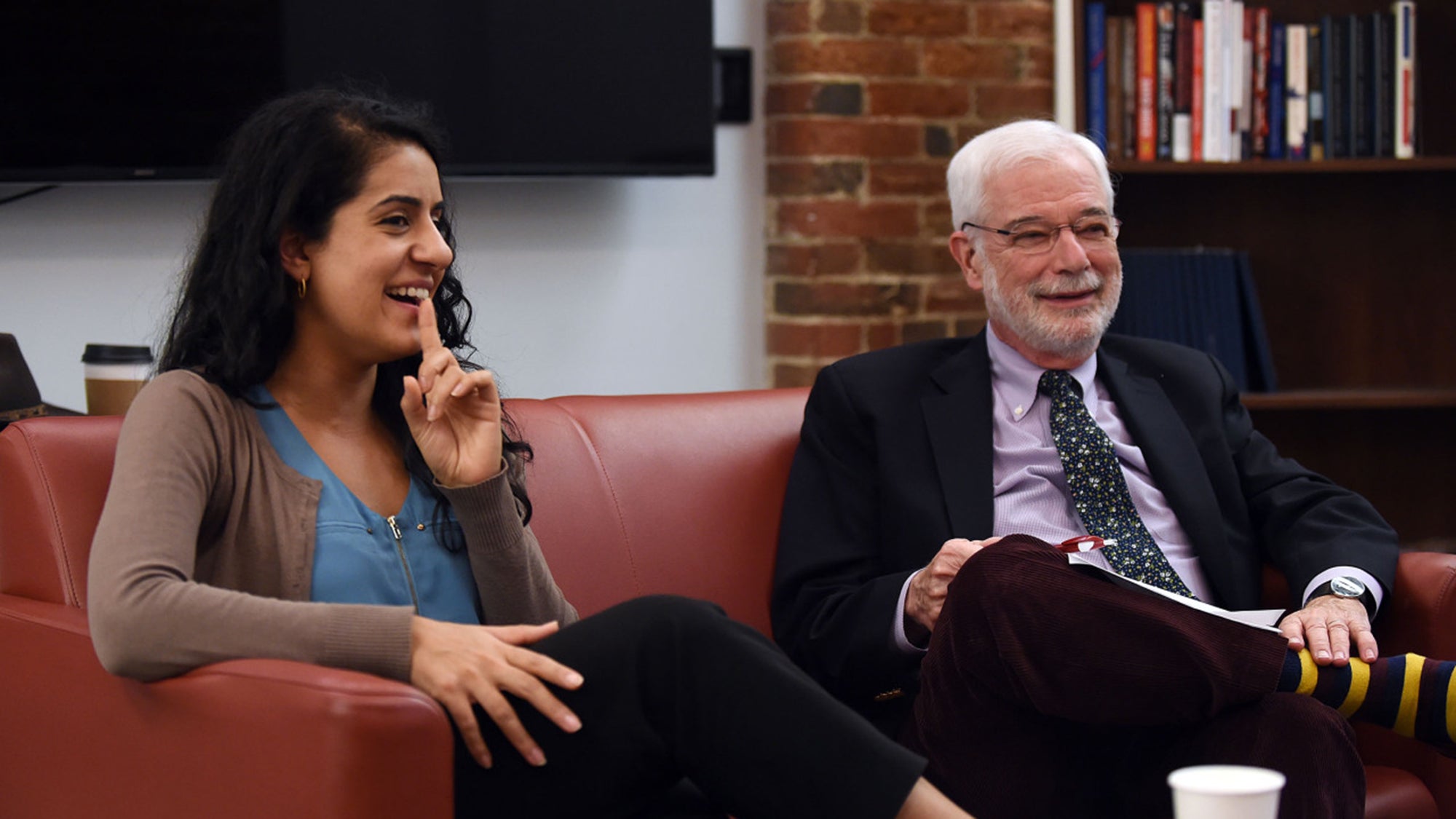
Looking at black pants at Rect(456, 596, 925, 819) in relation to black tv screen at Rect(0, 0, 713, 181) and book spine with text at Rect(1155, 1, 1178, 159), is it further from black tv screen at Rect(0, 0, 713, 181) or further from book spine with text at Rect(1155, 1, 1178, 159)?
book spine with text at Rect(1155, 1, 1178, 159)

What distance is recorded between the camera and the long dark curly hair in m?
1.65

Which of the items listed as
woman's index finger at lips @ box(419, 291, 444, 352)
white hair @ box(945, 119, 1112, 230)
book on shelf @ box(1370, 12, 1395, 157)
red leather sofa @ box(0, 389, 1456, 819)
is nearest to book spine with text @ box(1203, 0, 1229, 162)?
book on shelf @ box(1370, 12, 1395, 157)

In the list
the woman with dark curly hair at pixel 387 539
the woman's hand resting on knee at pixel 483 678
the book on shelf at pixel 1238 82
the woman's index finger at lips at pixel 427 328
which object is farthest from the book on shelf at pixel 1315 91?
the woman's hand resting on knee at pixel 483 678

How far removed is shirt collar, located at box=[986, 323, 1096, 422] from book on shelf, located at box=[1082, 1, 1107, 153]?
3.08 ft

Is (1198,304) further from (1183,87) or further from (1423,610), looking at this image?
(1423,610)

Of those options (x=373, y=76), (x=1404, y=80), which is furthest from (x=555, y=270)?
(x=1404, y=80)

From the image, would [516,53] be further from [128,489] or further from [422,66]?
[128,489]

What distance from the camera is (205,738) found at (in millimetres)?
1348

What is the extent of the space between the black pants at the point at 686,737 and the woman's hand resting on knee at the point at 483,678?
26 mm

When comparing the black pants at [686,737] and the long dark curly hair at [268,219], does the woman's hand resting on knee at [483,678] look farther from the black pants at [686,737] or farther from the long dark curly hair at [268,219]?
the long dark curly hair at [268,219]

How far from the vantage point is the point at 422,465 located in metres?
1.74

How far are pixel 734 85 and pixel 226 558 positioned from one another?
1795mm

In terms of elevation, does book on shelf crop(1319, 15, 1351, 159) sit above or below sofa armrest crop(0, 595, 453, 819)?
above

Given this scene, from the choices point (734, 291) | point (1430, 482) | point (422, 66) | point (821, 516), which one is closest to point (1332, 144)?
point (1430, 482)
